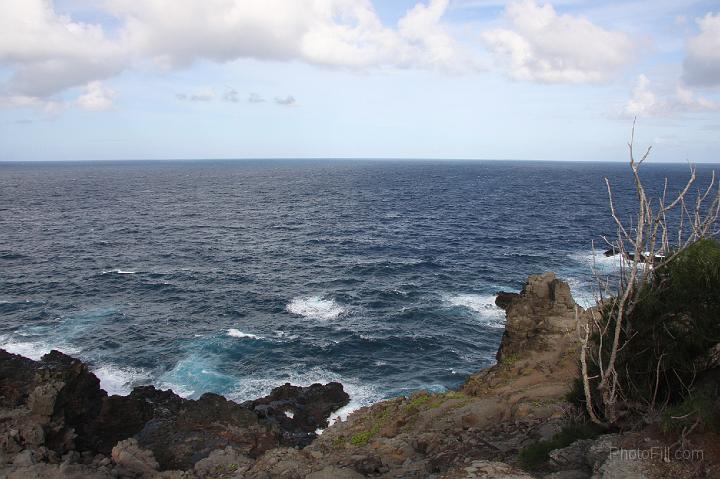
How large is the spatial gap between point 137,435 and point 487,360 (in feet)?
91.3

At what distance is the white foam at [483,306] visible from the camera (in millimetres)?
50188

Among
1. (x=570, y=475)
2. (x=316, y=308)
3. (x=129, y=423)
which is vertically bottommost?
(x=129, y=423)

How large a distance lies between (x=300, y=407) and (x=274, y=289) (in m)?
25.7

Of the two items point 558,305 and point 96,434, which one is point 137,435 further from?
point 558,305

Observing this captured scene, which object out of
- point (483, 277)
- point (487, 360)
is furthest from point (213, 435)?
point (483, 277)

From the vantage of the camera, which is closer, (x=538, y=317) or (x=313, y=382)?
(x=538, y=317)

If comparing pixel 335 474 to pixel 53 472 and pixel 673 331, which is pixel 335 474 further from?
pixel 673 331

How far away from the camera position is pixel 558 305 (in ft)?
127

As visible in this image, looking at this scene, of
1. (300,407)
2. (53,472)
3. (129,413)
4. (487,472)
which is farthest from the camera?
(300,407)

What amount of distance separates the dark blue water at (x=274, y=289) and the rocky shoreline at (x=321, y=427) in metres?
5.39

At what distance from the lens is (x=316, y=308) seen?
53625mm

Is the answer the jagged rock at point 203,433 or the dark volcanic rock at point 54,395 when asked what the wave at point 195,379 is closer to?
the jagged rock at point 203,433

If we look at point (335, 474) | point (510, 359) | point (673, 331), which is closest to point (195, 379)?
point (335, 474)

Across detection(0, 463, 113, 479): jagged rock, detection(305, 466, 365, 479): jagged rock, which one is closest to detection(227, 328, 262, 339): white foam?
detection(0, 463, 113, 479): jagged rock
